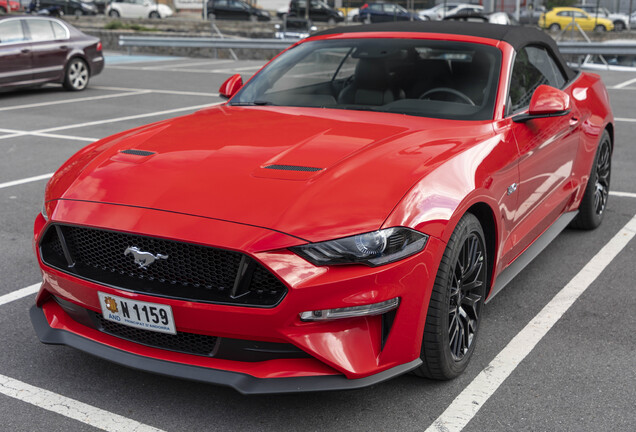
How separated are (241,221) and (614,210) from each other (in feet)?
14.7

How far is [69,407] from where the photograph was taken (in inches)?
128

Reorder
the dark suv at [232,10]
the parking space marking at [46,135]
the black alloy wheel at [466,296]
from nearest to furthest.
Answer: the black alloy wheel at [466,296], the parking space marking at [46,135], the dark suv at [232,10]

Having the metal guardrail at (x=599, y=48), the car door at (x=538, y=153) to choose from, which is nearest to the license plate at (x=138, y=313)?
the car door at (x=538, y=153)

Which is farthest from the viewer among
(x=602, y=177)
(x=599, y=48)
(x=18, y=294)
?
(x=599, y=48)

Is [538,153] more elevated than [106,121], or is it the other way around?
[538,153]

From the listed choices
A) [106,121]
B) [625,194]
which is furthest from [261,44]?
[625,194]

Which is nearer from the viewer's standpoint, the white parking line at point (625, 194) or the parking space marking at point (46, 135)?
the white parking line at point (625, 194)

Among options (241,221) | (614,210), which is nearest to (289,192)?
(241,221)

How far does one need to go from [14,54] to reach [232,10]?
31936mm

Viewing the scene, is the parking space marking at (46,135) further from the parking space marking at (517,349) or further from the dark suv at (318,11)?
the dark suv at (318,11)

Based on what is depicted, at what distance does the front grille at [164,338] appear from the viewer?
3031mm

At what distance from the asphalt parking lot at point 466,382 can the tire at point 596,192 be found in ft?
0.34

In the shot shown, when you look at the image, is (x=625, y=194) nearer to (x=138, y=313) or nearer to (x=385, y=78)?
(x=385, y=78)

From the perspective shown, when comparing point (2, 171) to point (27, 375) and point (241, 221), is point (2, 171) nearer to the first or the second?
point (27, 375)
